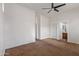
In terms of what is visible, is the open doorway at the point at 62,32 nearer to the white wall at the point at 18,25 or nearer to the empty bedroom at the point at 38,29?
the empty bedroom at the point at 38,29

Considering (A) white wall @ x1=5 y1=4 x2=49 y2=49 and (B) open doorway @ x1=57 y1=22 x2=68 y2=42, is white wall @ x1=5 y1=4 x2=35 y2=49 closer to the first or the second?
(A) white wall @ x1=5 y1=4 x2=49 y2=49

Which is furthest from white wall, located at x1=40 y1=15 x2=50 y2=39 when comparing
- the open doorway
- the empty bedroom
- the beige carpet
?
the beige carpet

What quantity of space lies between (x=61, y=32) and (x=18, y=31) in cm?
407

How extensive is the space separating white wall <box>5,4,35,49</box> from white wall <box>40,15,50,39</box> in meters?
1.62

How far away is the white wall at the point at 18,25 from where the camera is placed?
393 centimetres

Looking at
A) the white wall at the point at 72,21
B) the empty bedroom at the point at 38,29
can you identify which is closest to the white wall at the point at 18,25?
the empty bedroom at the point at 38,29

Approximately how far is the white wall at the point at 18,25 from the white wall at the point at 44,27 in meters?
1.62

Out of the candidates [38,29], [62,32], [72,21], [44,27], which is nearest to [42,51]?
[72,21]

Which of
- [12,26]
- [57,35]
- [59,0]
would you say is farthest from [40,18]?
[59,0]

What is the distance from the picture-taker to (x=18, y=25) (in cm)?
454

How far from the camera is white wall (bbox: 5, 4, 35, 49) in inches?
155

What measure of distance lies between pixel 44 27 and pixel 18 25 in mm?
3253

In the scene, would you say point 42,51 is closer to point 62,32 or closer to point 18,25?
point 18,25

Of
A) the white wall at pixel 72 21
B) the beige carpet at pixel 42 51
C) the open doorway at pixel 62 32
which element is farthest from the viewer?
the open doorway at pixel 62 32
